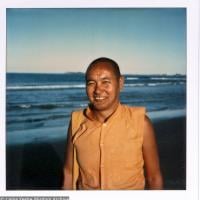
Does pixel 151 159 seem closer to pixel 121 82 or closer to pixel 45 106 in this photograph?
pixel 121 82

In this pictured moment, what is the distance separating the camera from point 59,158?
101cm

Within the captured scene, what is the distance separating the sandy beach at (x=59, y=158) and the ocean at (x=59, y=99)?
0.03 m

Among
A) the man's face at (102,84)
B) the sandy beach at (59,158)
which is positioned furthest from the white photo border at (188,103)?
the man's face at (102,84)

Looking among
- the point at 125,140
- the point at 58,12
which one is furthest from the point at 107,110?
the point at 58,12

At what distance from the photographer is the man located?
3.25 ft

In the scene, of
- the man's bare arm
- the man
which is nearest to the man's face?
the man

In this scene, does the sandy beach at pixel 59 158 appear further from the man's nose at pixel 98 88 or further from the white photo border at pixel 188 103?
the man's nose at pixel 98 88

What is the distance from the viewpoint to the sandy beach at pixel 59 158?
39.6 inches

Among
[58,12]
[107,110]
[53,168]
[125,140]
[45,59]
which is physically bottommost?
[53,168]

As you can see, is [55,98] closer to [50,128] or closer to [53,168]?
[50,128]

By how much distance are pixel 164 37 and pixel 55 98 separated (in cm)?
45

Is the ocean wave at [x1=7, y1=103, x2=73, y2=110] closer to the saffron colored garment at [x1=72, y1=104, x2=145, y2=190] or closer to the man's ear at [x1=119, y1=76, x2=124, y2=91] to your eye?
the saffron colored garment at [x1=72, y1=104, x2=145, y2=190]

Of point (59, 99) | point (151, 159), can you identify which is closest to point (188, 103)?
point (151, 159)

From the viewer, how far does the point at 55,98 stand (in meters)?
1.01
